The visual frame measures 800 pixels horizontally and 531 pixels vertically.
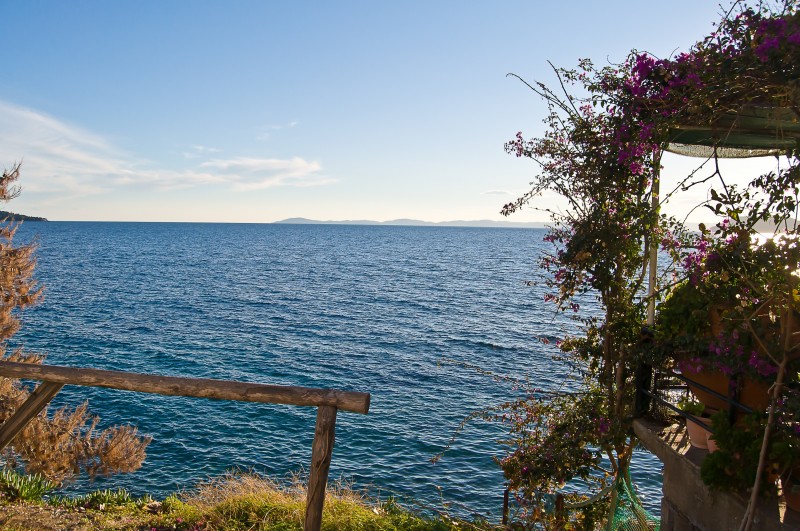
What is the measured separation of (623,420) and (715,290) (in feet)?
5.76

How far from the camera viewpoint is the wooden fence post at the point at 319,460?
3.98 m

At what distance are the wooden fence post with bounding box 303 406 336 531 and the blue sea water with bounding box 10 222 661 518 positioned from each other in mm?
2483

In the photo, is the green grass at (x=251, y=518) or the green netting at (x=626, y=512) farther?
the green netting at (x=626, y=512)

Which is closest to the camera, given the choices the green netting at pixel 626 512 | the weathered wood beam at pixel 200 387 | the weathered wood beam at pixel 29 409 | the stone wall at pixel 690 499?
the stone wall at pixel 690 499

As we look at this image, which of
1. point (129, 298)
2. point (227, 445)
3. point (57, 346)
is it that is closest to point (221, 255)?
point (129, 298)

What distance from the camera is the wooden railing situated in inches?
155

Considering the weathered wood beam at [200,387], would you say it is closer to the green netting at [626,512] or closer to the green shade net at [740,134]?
the green netting at [626,512]

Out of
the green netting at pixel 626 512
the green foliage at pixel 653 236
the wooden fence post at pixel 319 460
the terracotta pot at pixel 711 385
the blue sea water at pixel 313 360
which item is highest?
the green foliage at pixel 653 236

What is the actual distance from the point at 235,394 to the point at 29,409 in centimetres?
179

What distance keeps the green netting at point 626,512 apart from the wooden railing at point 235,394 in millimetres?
3093

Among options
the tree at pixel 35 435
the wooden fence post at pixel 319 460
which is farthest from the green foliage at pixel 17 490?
the wooden fence post at pixel 319 460

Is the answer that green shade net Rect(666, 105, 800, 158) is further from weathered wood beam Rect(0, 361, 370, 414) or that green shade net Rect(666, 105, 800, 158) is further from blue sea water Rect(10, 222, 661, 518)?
weathered wood beam Rect(0, 361, 370, 414)

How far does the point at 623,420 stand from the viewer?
518 centimetres

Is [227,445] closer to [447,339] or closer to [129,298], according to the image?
[447,339]
